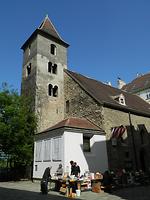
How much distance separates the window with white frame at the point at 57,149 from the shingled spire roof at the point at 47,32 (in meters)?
15.5

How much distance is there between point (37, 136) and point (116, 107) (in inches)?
319

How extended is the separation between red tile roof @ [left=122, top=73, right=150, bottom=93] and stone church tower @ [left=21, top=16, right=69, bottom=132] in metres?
17.8

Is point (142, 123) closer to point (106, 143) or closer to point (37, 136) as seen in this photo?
point (106, 143)

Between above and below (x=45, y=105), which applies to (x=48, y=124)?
below

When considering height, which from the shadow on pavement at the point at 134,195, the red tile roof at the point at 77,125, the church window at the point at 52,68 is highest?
the church window at the point at 52,68

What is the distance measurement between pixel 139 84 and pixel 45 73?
22.8 m

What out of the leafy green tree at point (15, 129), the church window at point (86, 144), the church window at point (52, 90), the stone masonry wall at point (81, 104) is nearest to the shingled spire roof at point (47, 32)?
the stone masonry wall at point (81, 104)

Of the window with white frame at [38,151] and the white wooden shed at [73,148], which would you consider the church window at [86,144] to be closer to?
the white wooden shed at [73,148]

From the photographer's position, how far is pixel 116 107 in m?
22.2

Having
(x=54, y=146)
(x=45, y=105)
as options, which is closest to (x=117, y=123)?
(x=54, y=146)

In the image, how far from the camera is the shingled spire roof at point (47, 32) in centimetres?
2875

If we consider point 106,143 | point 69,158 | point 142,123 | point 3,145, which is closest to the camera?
point 69,158

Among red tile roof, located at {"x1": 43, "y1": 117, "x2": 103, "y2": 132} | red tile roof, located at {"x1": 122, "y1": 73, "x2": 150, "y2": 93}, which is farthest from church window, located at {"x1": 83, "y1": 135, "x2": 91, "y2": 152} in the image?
→ red tile roof, located at {"x1": 122, "y1": 73, "x2": 150, "y2": 93}

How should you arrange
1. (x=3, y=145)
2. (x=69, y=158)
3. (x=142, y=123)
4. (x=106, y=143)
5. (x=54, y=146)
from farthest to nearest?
(x=142, y=123)
(x=3, y=145)
(x=106, y=143)
(x=54, y=146)
(x=69, y=158)
